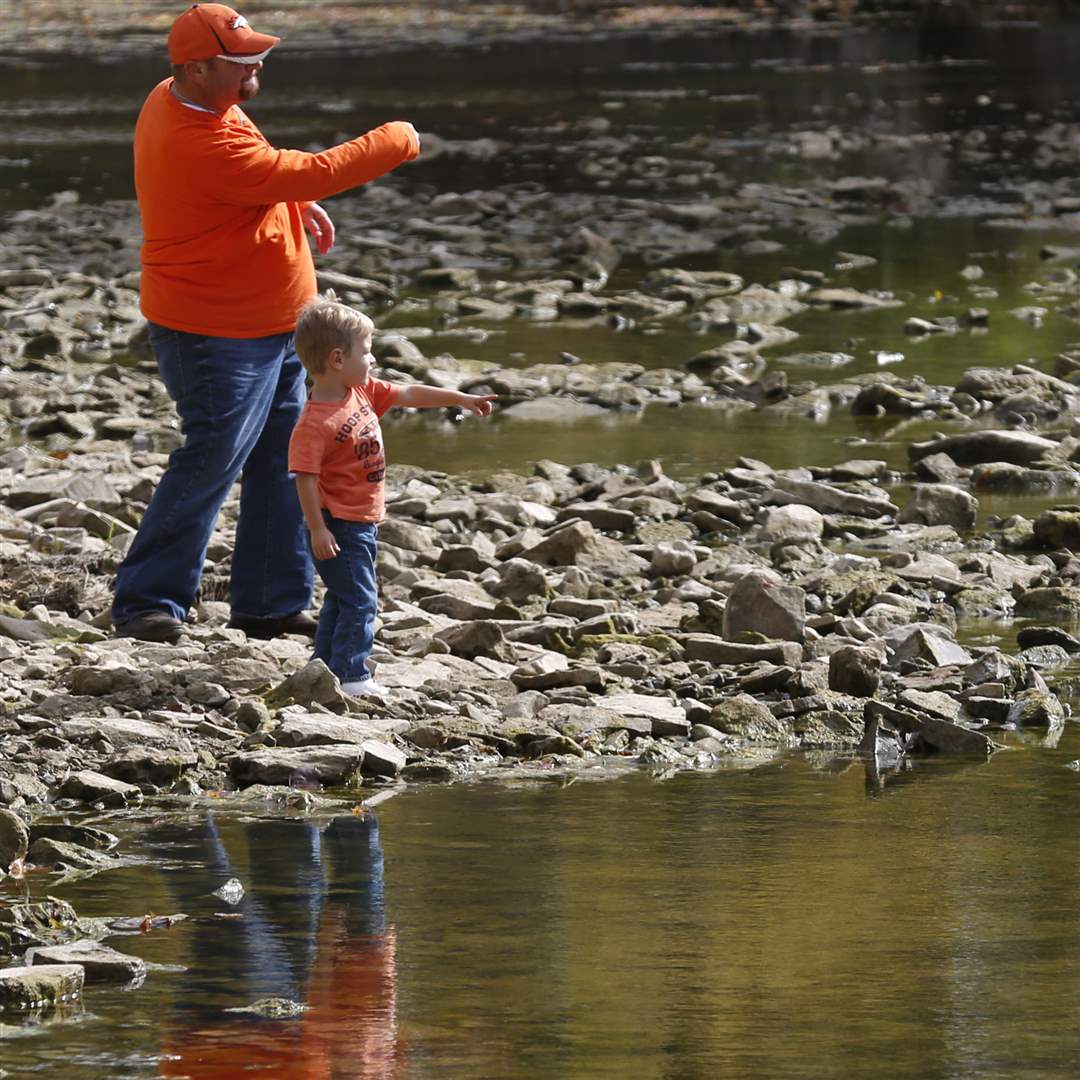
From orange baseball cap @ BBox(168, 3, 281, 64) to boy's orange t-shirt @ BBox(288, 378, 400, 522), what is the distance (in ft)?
3.35

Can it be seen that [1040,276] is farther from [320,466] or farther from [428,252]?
[320,466]

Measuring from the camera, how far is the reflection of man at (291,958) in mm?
4340

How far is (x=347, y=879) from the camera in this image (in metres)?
5.48

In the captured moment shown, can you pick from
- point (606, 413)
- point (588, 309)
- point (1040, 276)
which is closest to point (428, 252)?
point (588, 309)

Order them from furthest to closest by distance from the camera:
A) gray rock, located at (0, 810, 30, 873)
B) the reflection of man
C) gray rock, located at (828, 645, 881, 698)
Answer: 1. gray rock, located at (828, 645, 881, 698)
2. gray rock, located at (0, 810, 30, 873)
3. the reflection of man

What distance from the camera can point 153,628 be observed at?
758 centimetres

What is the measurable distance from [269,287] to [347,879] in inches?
99.8

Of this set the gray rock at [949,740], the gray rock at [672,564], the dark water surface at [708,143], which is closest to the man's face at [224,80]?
the gray rock at [672,564]

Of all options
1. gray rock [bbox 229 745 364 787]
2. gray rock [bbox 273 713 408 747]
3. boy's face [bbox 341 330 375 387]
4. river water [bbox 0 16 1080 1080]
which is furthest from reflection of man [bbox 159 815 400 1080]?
boy's face [bbox 341 330 375 387]

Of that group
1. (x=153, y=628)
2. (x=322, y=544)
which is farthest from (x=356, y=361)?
(x=153, y=628)

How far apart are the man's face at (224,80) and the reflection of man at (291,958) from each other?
2.31 meters

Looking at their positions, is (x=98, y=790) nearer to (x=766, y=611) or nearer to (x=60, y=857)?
(x=60, y=857)

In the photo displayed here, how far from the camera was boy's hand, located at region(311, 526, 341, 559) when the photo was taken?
6.90m

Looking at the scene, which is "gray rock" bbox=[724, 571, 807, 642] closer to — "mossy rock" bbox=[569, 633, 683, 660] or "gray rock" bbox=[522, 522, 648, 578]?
"mossy rock" bbox=[569, 633, 683, 660]
